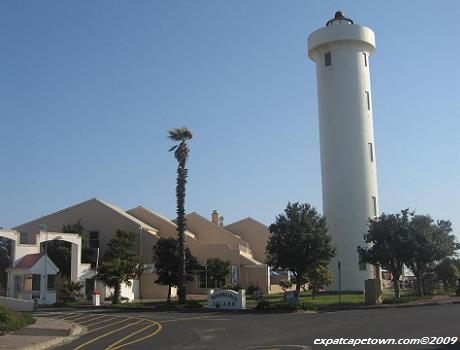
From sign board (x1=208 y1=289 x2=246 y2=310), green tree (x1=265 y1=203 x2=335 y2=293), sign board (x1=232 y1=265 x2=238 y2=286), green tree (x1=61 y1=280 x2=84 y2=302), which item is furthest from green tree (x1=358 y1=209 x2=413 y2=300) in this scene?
green tree (x1=61 y1=280 x2=84 y2=302)

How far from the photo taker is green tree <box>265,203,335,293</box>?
38.0 metres

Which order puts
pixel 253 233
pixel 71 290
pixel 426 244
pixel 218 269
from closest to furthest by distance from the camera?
pixel 426 244 → pixel 71 290 → pixel 218 269 → pixel 253 233

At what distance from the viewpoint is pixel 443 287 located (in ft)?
154

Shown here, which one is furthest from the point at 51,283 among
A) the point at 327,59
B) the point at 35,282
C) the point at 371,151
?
the point at 327,59

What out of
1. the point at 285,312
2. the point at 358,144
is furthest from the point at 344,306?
the point at 358,144

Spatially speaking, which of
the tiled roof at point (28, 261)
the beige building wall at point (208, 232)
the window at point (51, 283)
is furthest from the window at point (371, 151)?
the tiled roof at point (28, 261)

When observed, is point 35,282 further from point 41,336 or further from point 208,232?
point 41,336

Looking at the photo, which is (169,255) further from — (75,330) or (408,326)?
(408,326)

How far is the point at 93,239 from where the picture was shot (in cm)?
5275

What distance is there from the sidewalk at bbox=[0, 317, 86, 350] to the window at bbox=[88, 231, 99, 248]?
29.2m

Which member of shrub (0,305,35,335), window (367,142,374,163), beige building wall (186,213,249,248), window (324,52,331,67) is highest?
window (324,52,331,67)

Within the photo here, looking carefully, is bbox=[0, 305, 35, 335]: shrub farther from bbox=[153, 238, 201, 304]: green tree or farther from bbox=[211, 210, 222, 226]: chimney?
bbox=[211, 210, 222, 226]: chimney

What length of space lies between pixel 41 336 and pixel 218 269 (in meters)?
30.8

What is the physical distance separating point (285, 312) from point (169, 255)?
14105mm
